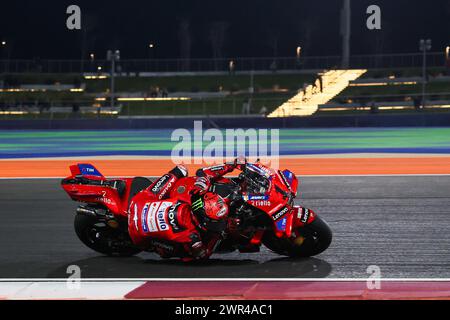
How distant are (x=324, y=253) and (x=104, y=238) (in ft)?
6.93

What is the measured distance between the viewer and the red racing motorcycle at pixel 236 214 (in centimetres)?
746

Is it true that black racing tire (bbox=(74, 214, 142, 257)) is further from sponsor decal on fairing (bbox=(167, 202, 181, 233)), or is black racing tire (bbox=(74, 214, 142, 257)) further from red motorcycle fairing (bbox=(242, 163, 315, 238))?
red motorcycle fairing (bbox=(242, 163, 315, 238))

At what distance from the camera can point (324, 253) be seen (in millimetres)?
8086

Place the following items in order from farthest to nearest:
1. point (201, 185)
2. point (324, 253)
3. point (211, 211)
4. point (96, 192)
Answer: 1. point (324, 253)
2. point (96, 192)
3. point (201, 185)
4. point (211, 211)

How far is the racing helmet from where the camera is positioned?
7343 millimetres

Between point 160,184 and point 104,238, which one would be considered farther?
point 104,238

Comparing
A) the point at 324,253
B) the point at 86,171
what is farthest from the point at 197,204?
the point at 324,253

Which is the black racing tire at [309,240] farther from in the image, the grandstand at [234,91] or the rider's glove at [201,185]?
the grandstand at [234,91]

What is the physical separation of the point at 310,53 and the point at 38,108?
4599 cm

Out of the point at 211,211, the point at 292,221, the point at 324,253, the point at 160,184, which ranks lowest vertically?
the point at 324,253

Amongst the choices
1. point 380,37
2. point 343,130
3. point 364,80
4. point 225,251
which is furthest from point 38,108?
point 380,37

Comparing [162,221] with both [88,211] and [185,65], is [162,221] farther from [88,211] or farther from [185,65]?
[185,65]

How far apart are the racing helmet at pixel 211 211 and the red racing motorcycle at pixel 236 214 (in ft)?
0.45

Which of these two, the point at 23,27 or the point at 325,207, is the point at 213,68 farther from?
the point at 325,207
